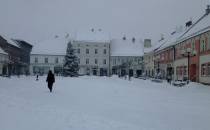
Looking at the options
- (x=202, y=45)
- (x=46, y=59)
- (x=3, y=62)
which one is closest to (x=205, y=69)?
(x=202, y=45)

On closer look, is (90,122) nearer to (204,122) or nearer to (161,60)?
(204,122)

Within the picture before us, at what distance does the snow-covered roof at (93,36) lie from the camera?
103 meters

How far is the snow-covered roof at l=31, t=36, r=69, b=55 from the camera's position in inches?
3999

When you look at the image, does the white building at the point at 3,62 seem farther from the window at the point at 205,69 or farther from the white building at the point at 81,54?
the window at the point at 205,69

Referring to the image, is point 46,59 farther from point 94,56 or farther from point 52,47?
point 94,56

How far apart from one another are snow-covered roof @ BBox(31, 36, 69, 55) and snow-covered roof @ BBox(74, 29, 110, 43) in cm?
449

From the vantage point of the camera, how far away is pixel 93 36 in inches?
4126

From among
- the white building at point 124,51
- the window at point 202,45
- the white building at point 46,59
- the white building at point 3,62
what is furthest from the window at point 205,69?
the white building at point 46,59

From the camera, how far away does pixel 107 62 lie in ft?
337

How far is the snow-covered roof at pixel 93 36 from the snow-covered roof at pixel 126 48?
138 inches

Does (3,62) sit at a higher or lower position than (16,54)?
lower

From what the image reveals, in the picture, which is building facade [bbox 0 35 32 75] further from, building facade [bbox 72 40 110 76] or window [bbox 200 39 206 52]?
window [bbox 200 39 206 52]

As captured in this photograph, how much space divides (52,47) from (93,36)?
12492mm

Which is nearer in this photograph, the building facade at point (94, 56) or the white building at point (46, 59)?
the white building at point (46, 59)
